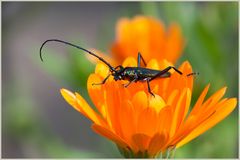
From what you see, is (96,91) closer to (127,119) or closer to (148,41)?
(127,119)

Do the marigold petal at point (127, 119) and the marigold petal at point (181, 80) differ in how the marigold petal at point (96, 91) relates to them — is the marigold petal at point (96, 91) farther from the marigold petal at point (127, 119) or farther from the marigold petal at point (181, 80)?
the marigold petal at point (181, 80)

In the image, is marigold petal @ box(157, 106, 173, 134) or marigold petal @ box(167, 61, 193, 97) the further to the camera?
marigold petal @ box(167, 61, 193, 97)

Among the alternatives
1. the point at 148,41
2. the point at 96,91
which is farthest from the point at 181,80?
the point at 148,41

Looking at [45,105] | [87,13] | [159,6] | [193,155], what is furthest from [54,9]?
[193,155]

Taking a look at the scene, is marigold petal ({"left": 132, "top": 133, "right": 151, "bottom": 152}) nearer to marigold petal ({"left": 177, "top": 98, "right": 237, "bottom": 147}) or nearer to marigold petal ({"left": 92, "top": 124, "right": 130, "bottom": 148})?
marigold petal ({"left": 92, "top": 124, "right": 130, "bottom": 148})

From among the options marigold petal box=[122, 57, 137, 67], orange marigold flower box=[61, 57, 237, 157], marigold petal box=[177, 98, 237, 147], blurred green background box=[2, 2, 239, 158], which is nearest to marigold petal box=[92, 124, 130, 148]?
orange marigold flower box=[61, 57, 237, 157]

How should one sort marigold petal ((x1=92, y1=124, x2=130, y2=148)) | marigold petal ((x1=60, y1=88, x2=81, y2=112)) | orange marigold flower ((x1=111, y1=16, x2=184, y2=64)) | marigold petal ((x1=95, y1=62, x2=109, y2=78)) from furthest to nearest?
orange marigold flower ((x1=111, y1=16, x2=184, y2=64)) < marigold petal ((x1=95, y1=62, x2=109, y2=78)) < marigold petal ((x1=60, y1=88, x2=81, y2=112)) < marigold petal ((x1=92, y1=124, x2=130, y2=148))

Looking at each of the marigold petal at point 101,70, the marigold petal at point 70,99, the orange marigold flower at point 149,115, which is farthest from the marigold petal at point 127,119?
the marigold petal at point 101,70
